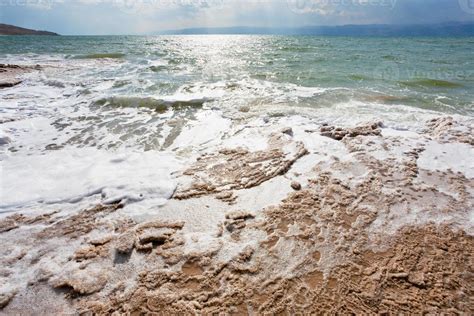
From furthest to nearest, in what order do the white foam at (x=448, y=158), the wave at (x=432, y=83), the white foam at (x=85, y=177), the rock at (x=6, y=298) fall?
1. the wave at (x=432, y=83)
2. the white foam at (x=448, y=158)
3. the white foam at (x=85, y=177)
4. the rock at (x=6, y=298)

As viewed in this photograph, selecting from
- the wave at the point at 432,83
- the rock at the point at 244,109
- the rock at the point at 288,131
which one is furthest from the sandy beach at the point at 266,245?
the wave at the point at 432,83

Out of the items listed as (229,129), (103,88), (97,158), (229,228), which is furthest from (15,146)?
(103,88)

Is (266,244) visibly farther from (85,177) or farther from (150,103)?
(150,103)

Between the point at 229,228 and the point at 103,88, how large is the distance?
35.2ft

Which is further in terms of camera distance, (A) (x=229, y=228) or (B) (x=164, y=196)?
(B) (x=164, y=196)

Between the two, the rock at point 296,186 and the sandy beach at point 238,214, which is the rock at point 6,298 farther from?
the rock at point 296,186

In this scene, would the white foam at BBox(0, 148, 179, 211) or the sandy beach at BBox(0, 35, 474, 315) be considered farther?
the white foam at BBox(0, 148, 179, 211)

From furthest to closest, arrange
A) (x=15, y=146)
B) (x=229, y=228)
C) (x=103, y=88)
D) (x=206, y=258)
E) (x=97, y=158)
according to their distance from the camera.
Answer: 1. (x=103, y=88)
2. (x=15, y=146)
3. (x=97, y=158)
4. (x=229, y=228)
5. (x=206, y=258)

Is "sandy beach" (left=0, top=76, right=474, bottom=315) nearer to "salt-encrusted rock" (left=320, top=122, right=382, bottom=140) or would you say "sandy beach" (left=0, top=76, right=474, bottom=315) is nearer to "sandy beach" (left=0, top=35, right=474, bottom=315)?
"sandy beach" (left=0, top=35, right=474, bottom=315)

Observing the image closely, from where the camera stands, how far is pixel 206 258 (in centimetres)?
285

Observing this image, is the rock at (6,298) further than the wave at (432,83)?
No

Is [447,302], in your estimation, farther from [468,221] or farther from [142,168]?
[142,168]

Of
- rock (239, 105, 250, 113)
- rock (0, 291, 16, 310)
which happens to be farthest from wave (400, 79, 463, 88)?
rock (0, 291, 16, 310)

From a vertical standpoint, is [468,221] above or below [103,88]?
below
